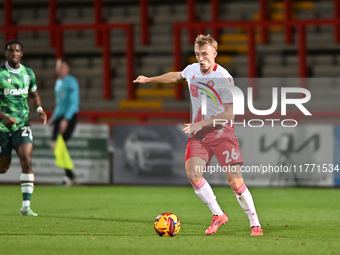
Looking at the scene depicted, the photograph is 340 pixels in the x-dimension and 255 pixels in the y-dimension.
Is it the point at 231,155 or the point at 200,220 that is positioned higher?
the point at 231,155

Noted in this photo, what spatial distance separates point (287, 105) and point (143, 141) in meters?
2.76

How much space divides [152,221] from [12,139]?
2.14 metres

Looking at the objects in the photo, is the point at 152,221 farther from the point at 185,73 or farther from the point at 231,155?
the point at 185,73

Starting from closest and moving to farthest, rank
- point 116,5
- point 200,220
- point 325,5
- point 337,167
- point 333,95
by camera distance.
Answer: point 200,220
point 337,167
point 333,95
point 325,5
point 116,5

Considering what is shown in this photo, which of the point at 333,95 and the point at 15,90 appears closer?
the point at 15,90

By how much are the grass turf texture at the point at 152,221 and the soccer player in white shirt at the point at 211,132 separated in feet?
1.29

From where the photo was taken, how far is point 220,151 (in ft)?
25.9

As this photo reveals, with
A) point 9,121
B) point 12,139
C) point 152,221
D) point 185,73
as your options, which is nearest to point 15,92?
point 9,121

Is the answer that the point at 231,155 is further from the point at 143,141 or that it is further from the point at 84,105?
the point at 84,105

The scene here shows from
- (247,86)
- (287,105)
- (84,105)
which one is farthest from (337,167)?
(84,105)

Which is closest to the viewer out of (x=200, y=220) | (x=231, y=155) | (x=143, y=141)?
(x=231, y=155)

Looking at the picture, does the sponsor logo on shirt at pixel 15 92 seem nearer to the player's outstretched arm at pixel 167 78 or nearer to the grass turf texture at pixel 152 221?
the grass turf texture at pixel 152 221

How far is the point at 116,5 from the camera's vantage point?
2106 centimetres

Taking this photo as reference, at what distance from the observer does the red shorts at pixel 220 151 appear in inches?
308
